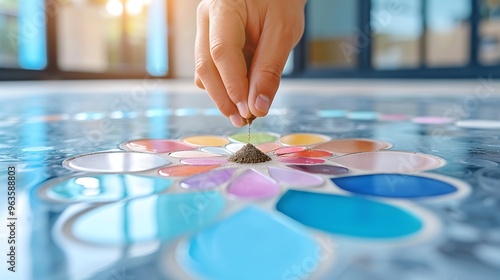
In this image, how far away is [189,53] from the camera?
6488mm

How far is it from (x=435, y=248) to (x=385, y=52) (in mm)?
4797

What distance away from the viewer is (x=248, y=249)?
0.35m

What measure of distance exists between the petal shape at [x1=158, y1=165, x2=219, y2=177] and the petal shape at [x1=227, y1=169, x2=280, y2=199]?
0.06 m

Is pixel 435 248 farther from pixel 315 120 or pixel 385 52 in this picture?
pixel 385 52

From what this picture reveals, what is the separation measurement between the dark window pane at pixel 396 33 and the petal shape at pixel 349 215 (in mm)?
4441

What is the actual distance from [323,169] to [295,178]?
0.23 ft

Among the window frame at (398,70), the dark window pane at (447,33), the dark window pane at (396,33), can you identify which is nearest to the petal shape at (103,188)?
the window frame at (398,70)

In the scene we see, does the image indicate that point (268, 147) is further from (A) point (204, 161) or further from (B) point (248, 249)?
(B) point (248, 249)

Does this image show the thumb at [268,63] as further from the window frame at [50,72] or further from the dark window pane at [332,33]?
the dark window pane at [332,33]

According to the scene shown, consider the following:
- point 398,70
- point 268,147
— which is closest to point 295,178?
point 268,147

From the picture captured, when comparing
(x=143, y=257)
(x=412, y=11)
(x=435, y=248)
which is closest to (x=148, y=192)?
(x=143, y=257)

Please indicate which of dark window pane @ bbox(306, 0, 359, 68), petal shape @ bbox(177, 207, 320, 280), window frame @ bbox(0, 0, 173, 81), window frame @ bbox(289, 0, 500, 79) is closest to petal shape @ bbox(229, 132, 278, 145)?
petal shape @ bbox(177, 207, 320, 280)

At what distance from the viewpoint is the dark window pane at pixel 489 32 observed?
4.16m

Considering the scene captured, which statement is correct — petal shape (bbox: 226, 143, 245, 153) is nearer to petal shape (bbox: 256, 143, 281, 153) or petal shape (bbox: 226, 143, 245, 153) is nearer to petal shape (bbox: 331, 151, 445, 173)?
petal shape (bbox: 256, 143, 281, 153)
